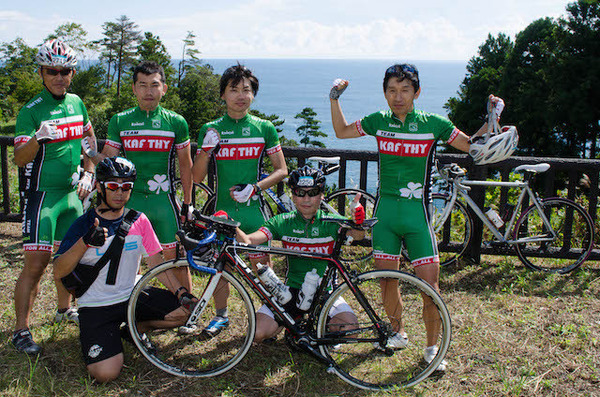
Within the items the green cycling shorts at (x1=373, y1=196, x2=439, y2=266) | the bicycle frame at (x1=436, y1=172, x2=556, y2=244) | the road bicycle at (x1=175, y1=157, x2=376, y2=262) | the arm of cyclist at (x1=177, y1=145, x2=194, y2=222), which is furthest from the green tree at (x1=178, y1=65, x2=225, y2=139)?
the green cycling shorts at (x1=373, y1=196, x2=439, y2=266)

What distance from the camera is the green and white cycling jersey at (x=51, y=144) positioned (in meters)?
4.65

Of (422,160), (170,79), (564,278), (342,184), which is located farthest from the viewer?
(170,79)

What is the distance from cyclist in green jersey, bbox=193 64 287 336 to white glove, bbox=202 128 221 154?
6.1 inches

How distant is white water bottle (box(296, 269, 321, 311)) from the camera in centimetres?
423

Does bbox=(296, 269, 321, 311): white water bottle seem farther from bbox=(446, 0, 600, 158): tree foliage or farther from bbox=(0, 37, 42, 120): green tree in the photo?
bbox=(0, 37, 42, 120): green tree

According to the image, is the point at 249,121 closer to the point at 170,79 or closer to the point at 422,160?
the point at 422,160

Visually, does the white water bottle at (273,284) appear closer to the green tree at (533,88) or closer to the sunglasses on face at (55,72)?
the sunglasses on face at (55,72)

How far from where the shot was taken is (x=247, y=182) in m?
4.80

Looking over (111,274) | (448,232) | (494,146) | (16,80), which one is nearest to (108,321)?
(111,274)

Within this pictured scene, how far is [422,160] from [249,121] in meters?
1.62

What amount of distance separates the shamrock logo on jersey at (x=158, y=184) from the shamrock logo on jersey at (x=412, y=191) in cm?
220

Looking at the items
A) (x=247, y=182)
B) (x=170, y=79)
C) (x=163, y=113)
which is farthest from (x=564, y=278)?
(x=170, y=79)

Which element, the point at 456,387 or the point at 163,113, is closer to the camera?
the point at 456,387

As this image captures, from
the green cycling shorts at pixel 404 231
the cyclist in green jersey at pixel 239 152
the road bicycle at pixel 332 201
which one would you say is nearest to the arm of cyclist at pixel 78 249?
the cyclist in green jersey at pixel 239 152
